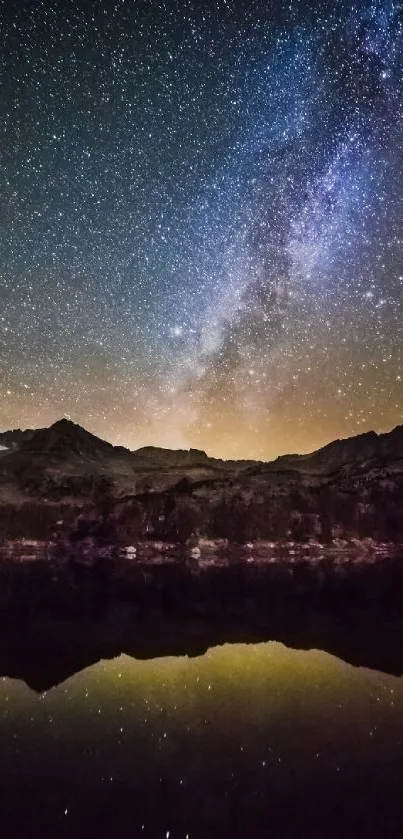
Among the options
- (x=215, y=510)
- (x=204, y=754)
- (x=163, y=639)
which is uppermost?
(x=215, y=510)

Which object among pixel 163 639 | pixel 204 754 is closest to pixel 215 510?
pixel 163 639

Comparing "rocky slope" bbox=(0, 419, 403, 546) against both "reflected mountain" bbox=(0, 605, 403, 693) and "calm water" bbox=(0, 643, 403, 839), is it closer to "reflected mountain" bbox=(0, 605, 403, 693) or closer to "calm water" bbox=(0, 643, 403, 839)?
"reflected mountain" bbox=(0, 605, 403, 693)

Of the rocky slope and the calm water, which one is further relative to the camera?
the rocky slope

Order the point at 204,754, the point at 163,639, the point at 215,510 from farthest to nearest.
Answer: the point at 215,510
the point at 163,639
the point at 204,754

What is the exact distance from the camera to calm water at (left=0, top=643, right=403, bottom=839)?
9742 millimetres

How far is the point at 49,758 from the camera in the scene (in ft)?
40.1

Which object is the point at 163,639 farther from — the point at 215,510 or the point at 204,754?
the point at 215,510

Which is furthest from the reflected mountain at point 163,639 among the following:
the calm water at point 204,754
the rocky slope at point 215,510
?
the rocky slope at point 215,510

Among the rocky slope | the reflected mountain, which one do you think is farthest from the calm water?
the rocky slope

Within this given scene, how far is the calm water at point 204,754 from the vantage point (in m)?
9.74

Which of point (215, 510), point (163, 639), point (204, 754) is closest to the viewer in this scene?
point (204, 754)

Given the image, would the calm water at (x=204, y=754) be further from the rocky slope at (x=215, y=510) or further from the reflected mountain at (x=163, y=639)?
the rocky slope at (x=215, y=510)

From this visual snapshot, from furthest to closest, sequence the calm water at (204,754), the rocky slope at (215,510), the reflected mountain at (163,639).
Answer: the rocky slope at (215,510)
the reflected mountain at (163,639)
the calm water at (204,754)

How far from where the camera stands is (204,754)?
41.6 ft
